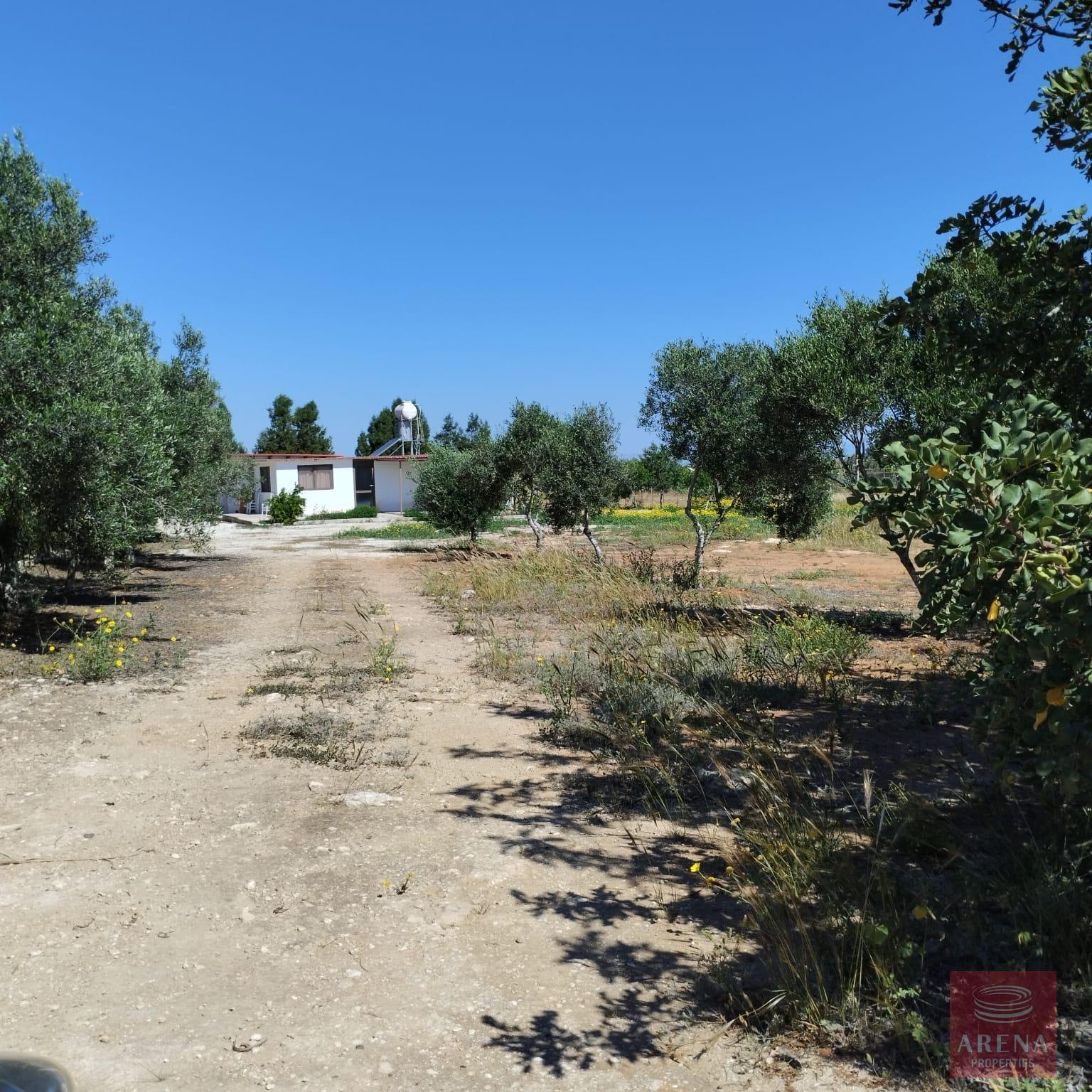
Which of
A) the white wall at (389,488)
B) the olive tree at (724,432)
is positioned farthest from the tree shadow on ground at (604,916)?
the white wall at (389,488)

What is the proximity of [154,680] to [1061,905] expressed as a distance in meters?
7.83

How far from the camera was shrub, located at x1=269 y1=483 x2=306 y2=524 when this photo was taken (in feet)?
139

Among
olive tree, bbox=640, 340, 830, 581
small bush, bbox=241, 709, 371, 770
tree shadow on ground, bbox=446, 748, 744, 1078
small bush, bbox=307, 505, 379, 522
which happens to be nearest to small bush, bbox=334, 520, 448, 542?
small bush, bbox=307, 505, 379, 522

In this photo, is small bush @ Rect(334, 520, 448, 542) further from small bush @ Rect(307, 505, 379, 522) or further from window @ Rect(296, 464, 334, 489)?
window @ Rect(296, 464, 334, 489)

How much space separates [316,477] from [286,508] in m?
6.84

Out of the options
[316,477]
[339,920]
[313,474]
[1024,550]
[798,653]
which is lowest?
[339,920]

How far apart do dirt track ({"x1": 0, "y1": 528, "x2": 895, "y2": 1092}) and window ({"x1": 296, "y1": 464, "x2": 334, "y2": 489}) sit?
42.2 metres

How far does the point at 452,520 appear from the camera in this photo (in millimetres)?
26547

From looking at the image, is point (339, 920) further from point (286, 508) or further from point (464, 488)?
point (286, 508)

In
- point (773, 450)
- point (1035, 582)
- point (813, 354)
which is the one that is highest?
point (813, 354)

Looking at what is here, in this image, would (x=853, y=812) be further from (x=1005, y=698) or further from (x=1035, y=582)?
(x=1035, y=582)

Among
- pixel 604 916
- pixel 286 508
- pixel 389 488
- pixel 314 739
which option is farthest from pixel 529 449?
pixel 389 488

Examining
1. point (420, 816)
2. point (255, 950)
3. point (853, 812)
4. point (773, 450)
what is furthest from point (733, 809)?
point (773, 450)

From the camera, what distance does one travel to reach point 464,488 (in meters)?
25.8
